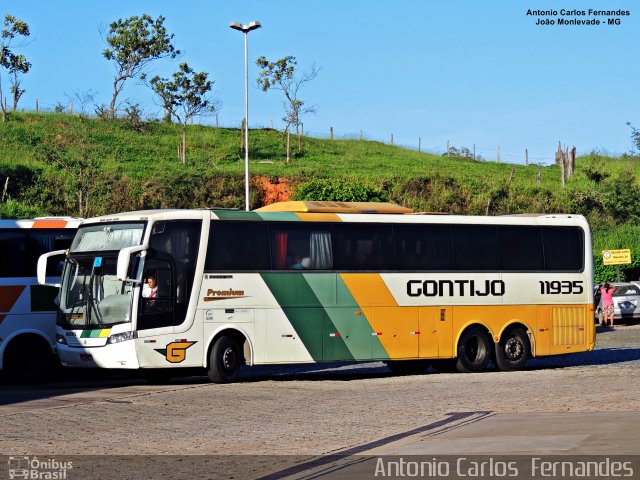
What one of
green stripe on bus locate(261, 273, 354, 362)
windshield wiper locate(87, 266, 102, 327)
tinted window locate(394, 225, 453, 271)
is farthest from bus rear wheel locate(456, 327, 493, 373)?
windshield wiper locate(87, 266, 102, 327)

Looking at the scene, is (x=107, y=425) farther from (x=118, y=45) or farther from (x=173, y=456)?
(x=118, y=45)

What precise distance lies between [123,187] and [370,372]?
3466cm

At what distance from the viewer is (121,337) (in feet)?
70.3

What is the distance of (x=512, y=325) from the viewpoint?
26250mm

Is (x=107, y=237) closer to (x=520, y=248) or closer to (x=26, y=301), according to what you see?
(x=26, y=301)

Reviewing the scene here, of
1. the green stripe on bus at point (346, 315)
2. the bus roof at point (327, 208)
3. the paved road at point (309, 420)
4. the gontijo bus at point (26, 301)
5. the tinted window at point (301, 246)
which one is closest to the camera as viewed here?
the paved road at point (309, 420)

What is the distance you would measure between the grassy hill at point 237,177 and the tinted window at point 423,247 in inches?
996

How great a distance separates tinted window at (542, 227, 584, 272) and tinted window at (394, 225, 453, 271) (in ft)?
9.10

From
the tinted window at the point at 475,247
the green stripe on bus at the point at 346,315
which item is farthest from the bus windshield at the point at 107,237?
the tinted window at the point at 475,247

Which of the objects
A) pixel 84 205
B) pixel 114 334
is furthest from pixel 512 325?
pixel 84 205

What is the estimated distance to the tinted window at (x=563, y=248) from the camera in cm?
2664

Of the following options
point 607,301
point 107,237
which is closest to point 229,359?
point 107,237

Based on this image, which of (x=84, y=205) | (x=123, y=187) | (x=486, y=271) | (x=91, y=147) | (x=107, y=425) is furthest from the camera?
(x=91, y=147)

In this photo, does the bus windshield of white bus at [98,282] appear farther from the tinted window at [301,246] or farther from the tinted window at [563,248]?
the tinted window at [563,248]
